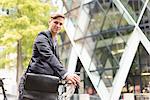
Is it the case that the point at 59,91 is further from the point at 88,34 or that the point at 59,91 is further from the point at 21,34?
the point at 88,34

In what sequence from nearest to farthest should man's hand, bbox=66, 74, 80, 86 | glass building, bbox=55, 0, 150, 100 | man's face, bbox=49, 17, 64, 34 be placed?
man's hand, bbox=66, 74, 80, 86 → man's face, bbox=49, 17, 64, 34 → glass building, bbox=55, 0, 150, 100

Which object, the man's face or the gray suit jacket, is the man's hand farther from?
the man's face

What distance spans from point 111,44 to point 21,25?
7514 mm

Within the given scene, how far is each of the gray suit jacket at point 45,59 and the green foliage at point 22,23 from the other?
11246mm

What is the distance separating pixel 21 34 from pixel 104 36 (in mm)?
7481

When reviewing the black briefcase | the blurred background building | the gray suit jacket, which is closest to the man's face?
the gray suit jacket

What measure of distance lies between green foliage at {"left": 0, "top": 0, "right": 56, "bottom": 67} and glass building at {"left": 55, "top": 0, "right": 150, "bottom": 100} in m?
5.50

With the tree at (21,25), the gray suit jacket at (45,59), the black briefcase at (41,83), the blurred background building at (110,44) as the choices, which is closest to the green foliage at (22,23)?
the tree at (21,25)

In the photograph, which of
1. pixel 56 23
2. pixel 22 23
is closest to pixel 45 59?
pixel 56 23

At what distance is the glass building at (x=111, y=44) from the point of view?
18641 millimetres

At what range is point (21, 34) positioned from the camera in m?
14.5

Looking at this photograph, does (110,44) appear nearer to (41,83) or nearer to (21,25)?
(21,25)

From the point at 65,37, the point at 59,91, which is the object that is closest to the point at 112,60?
the point at 65,37

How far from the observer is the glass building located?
1864cm
